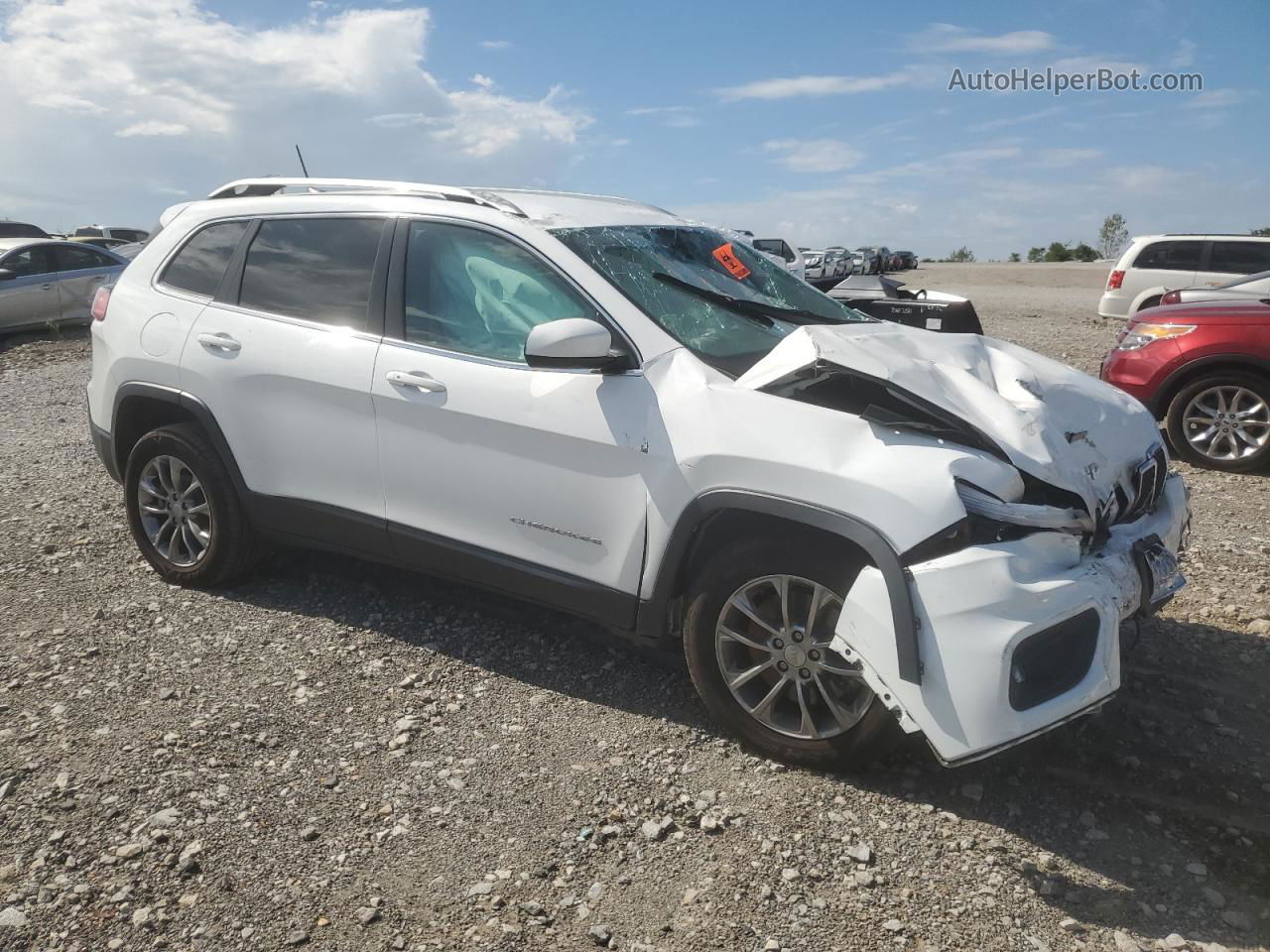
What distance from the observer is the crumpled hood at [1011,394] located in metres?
2.90

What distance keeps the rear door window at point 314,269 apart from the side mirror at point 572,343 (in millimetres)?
1093

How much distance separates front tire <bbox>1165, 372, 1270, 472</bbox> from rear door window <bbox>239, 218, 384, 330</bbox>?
6.05 meters

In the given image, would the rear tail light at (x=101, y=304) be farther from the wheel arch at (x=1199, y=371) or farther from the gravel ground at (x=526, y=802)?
the wheel arch at (x=1199, y=371)

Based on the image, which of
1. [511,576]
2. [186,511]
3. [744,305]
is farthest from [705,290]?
[186,511]

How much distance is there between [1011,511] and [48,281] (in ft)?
52.2

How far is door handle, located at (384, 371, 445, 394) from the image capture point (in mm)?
3648

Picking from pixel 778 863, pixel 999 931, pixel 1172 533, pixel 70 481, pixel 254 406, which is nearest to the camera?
pixel 999 931

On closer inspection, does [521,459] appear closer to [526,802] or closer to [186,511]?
[526,802]

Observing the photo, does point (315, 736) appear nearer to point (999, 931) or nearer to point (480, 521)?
point (480, 521)

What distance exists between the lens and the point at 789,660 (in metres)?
3.13

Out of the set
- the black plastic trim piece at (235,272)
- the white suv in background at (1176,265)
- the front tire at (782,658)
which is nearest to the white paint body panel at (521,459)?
the front tire at (782,658)

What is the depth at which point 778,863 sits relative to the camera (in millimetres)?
2811

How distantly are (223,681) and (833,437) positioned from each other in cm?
256

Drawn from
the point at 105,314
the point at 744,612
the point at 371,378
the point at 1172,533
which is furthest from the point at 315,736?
the point at 1172,533
